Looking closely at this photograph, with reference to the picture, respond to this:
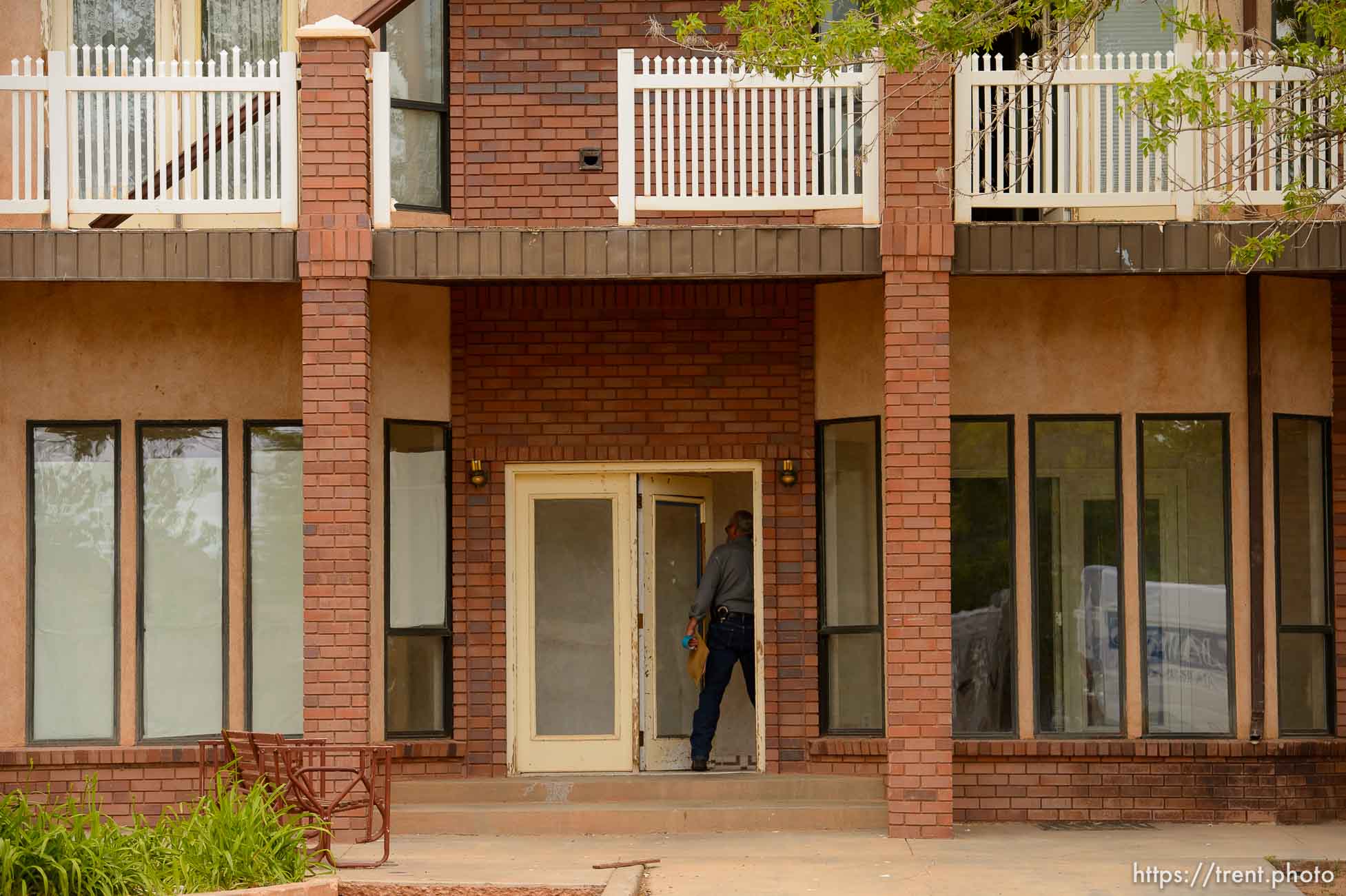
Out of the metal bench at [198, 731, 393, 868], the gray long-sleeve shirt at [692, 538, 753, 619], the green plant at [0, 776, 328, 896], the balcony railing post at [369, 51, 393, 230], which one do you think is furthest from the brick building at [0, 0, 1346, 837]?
the green plant at [0, 776, 328, 896]

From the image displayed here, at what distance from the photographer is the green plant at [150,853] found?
301 inches

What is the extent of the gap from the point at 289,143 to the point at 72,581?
12.2 feet

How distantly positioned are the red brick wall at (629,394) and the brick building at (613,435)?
0.10 ft

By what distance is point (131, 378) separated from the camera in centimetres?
1236

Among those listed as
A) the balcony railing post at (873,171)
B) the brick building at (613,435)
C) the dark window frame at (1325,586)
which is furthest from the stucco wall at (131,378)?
the dark window frame at (1325,586)

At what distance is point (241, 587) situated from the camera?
12.3m

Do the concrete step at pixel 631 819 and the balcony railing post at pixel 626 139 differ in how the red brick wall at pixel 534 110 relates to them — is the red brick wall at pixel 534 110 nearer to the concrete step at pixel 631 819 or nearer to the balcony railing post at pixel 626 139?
the balcony railing post at pixel 626 139

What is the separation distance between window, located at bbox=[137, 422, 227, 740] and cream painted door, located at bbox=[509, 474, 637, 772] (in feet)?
7.30

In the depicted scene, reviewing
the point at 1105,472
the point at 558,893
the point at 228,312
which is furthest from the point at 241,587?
the point at 1105,472

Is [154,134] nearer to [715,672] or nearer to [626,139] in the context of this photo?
[626,139]

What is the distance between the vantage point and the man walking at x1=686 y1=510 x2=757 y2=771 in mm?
12688

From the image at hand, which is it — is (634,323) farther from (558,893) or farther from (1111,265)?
(558,893)

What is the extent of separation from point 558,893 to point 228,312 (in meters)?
5.52

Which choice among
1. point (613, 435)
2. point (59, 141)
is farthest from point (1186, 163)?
point (59, 141)
